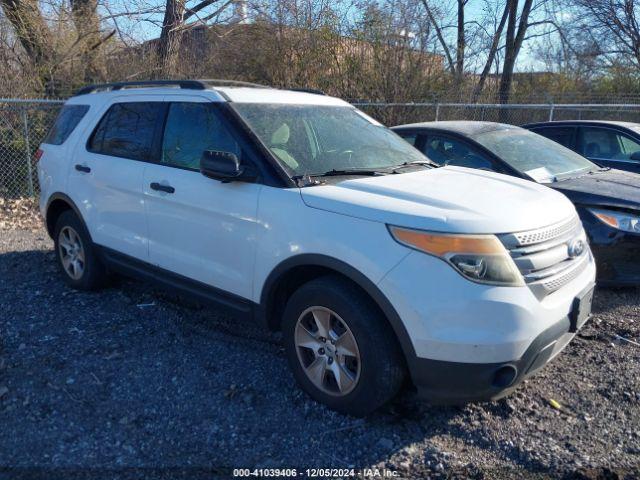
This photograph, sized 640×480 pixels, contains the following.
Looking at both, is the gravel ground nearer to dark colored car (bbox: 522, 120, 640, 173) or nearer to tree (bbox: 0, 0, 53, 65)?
dark colored car (bbox: 522, 120, 640, 173)

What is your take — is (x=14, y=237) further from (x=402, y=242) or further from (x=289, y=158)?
(x=402, y=242)

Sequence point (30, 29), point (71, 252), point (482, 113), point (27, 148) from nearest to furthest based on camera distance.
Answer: point (71, 252) < point (27, 148) < point (30, 29) < point (482, 113)

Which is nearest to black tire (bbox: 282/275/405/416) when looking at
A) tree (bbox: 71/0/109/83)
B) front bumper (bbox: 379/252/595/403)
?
front bumper (bbox: 379/252/595/403)

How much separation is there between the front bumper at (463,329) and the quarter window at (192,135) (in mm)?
1542

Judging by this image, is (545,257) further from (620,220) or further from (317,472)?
(620,220)

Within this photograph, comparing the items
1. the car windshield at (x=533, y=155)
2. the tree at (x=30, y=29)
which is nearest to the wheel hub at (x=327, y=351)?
the car windshield at (x=533, y=155)

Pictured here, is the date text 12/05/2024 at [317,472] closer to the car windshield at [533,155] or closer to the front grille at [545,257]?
the front grille at [545,257]

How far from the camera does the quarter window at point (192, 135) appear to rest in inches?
152

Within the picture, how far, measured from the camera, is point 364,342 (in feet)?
9.98

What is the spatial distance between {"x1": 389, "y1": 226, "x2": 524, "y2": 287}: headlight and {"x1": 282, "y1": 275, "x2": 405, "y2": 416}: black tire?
48cm

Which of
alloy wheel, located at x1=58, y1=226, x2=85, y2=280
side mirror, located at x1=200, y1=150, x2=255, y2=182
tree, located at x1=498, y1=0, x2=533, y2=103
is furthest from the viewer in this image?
tree, located at x1=498, y1=0, x2=533, y2=103

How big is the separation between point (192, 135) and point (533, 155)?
145 inches

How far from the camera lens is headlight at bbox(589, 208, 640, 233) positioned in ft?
15.9

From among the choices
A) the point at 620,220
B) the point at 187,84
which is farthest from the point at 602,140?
the point at 187,84
